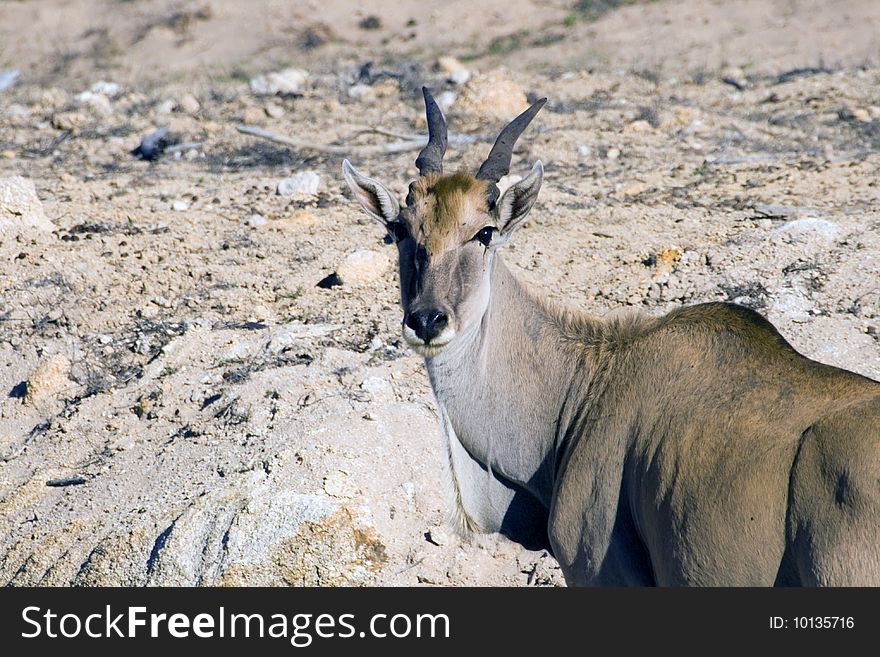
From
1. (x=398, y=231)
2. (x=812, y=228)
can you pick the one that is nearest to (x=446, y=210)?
(x=398, y=231)

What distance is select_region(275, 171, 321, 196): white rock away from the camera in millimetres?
10383

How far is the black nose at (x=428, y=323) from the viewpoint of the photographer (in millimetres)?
4656

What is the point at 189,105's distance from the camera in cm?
1377

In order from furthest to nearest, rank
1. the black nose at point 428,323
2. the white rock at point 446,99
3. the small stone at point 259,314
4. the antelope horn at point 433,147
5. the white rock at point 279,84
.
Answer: the white rock at point 279,84
the white rock at point 446,99
the small stone at point 259,314
the antelope horn at point 433,147
the black nose at point 428,323

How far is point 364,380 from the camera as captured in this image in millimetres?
7223

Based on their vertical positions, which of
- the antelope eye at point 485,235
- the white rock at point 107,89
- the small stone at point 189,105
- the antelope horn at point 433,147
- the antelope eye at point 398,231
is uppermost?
the antelope horn at point 433,147

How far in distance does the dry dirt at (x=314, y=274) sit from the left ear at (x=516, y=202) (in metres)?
0.54

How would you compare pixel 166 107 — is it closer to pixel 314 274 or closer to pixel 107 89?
pixel 107 89

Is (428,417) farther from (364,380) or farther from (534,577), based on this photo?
(534,577)

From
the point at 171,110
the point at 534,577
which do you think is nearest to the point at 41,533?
the point at 534,577

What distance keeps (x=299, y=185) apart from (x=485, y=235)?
5.68 meters

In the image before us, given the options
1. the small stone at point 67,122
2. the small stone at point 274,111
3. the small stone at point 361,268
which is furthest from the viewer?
the small stone at point 67,122

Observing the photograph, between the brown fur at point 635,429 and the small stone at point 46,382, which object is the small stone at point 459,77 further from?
the brown fur at point 635,429

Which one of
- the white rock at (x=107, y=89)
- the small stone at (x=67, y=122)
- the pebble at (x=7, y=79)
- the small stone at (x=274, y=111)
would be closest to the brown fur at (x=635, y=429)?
the small stone at (x=274, y=111)
